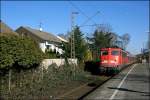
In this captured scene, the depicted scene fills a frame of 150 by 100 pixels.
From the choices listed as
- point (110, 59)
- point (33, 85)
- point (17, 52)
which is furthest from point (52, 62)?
point (110, 59)

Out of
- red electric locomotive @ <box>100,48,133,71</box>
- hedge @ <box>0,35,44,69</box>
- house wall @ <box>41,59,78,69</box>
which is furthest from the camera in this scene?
red electric locomotive @ <box>100,48,133,71</box>

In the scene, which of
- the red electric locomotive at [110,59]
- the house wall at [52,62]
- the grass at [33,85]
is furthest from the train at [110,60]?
the grass at [33,85]

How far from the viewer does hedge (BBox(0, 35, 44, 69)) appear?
1961 centimetres

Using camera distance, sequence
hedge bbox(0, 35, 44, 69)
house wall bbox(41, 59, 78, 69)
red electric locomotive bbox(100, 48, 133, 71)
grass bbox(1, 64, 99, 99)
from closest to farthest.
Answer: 1. grass bbox(1, 64, 99, 99)
2. hedge bbox(0, 35, 44, 69)
3. house wall bbox(41, 59, 78, 69)
4. red electric locomotive bbox(100, 48, 133, 71)

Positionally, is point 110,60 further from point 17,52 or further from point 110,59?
point 17,52

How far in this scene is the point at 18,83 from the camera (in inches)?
854

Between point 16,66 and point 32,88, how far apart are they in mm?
1766

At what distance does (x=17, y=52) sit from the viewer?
69.7ft

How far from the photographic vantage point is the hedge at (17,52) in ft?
64.3

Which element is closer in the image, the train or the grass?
the grass

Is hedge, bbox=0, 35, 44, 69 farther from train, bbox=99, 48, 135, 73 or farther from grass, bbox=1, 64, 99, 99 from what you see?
train, bbox=99, 48, 135, 73

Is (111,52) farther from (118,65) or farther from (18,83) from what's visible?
(18,83)

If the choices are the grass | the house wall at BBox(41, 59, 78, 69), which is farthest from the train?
the grass

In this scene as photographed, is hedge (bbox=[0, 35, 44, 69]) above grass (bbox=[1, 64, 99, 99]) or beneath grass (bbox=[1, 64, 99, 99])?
above
